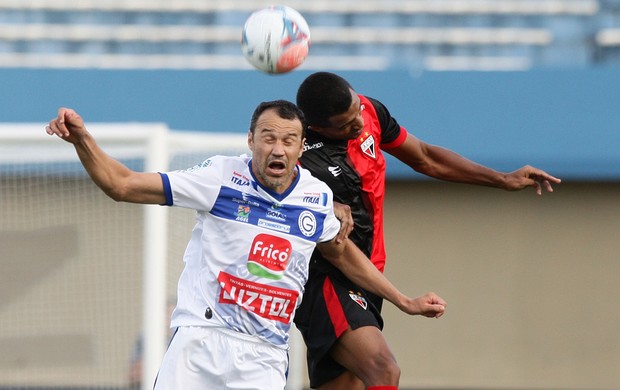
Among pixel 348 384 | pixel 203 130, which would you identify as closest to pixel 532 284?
pixel 203 130

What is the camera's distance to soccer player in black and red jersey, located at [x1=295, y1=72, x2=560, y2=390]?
5.27 metres

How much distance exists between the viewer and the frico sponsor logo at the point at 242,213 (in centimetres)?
466

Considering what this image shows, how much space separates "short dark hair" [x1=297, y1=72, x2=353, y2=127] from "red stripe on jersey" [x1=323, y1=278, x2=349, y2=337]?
866 millimetres

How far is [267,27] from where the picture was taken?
529cm

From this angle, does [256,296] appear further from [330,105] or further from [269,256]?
[330,105]

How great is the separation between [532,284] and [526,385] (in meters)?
1.08

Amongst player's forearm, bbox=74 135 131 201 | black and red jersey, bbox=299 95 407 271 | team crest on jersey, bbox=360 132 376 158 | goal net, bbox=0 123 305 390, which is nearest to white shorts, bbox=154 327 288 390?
player's forearm, bbox=74 135 131 201

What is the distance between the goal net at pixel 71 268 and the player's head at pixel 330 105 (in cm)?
272

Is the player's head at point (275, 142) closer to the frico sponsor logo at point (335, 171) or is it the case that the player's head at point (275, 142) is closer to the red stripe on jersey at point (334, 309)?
the frico sponsor logo at point (335, 171)

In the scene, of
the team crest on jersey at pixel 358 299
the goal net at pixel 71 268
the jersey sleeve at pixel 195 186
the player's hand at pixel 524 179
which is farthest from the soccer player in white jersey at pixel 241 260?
the goal net at pixel 71 268

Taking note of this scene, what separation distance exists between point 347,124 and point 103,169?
150 cm

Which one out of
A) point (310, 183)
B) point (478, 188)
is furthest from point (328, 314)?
point (478, 188)

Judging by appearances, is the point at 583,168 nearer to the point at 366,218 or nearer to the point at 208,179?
the point at 366,218

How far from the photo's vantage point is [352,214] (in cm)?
552
